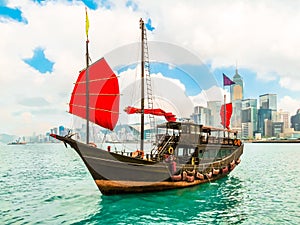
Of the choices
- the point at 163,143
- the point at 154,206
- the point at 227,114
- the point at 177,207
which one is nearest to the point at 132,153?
the point at 163,143

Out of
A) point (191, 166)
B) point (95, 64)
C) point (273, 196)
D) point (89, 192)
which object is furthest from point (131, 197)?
point (273, 196)

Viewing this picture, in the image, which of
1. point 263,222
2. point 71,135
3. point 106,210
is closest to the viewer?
point 263,222

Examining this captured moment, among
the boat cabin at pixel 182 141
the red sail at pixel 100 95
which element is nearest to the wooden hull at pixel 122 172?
the boat cabin at pixel 182 141

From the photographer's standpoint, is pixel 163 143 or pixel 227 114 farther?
pixel 227 114

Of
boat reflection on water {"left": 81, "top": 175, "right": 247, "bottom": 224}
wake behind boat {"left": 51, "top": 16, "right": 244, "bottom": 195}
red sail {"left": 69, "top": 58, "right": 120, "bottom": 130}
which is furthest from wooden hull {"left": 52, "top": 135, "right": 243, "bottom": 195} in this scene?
→ red sail {"left": 69, "top": 58, "right": 120, "bottom": 130}

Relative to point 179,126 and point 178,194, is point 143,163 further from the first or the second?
point 179,126

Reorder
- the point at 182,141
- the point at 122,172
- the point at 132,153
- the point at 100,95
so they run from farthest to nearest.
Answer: the point at 182,141
the point at 132,153
the point at 100,95
the point at 122,172

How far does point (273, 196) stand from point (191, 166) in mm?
5647

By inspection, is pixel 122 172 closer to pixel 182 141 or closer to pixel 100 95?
pixel 100 95

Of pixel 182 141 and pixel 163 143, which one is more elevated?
pixel 182 141

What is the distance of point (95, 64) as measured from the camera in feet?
54.0

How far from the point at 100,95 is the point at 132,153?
4.21 meters

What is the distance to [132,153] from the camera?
17438mm

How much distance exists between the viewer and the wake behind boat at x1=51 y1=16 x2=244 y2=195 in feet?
52.1
